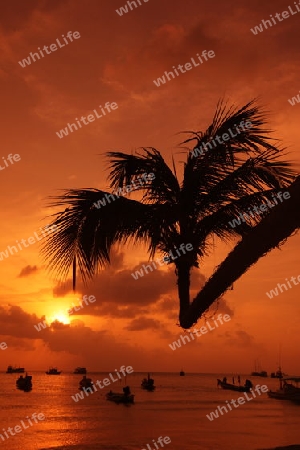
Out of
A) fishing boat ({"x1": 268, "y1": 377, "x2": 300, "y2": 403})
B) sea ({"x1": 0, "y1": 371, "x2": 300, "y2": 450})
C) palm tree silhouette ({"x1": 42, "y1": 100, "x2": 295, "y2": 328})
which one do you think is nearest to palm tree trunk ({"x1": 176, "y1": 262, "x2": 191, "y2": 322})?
palm tree silhouette ({"x1": 42, "y1": 100, "x2": 295, "y2": 328})

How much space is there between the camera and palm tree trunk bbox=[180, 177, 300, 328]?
2.74 metres

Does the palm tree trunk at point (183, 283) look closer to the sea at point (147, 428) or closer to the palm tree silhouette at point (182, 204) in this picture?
the palm tree silhouette at point (182, 204)

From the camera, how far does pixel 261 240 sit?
3061mm

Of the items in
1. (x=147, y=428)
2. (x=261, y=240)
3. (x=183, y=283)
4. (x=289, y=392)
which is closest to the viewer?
(x=261, y=240)

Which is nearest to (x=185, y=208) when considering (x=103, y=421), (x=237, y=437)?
(x=237, y=437)

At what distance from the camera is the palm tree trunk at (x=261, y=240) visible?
274 centimetres

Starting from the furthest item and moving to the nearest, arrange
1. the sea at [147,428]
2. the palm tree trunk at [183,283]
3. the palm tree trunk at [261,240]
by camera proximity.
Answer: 1. the sea at [147,428]
2. the palm tree trunk at [183,283]
3. the palm tree trunk at [261,240]

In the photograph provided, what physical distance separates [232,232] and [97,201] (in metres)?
1.84

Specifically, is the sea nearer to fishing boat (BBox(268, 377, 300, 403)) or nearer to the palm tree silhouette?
fishing boat (BBox(268, 377, 300, 403))

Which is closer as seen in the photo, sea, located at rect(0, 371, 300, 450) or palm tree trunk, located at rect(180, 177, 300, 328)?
palm tree trunk, located at rect(180, 177, 300, 328)

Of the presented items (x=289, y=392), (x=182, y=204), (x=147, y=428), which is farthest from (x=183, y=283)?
(x=289, y=392)

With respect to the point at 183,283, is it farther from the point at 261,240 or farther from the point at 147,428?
the point at 147,428

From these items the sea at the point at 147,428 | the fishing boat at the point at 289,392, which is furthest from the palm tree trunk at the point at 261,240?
the fishing boat at the point at 289,392

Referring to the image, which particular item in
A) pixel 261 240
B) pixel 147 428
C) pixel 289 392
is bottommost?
pixel 289 392
